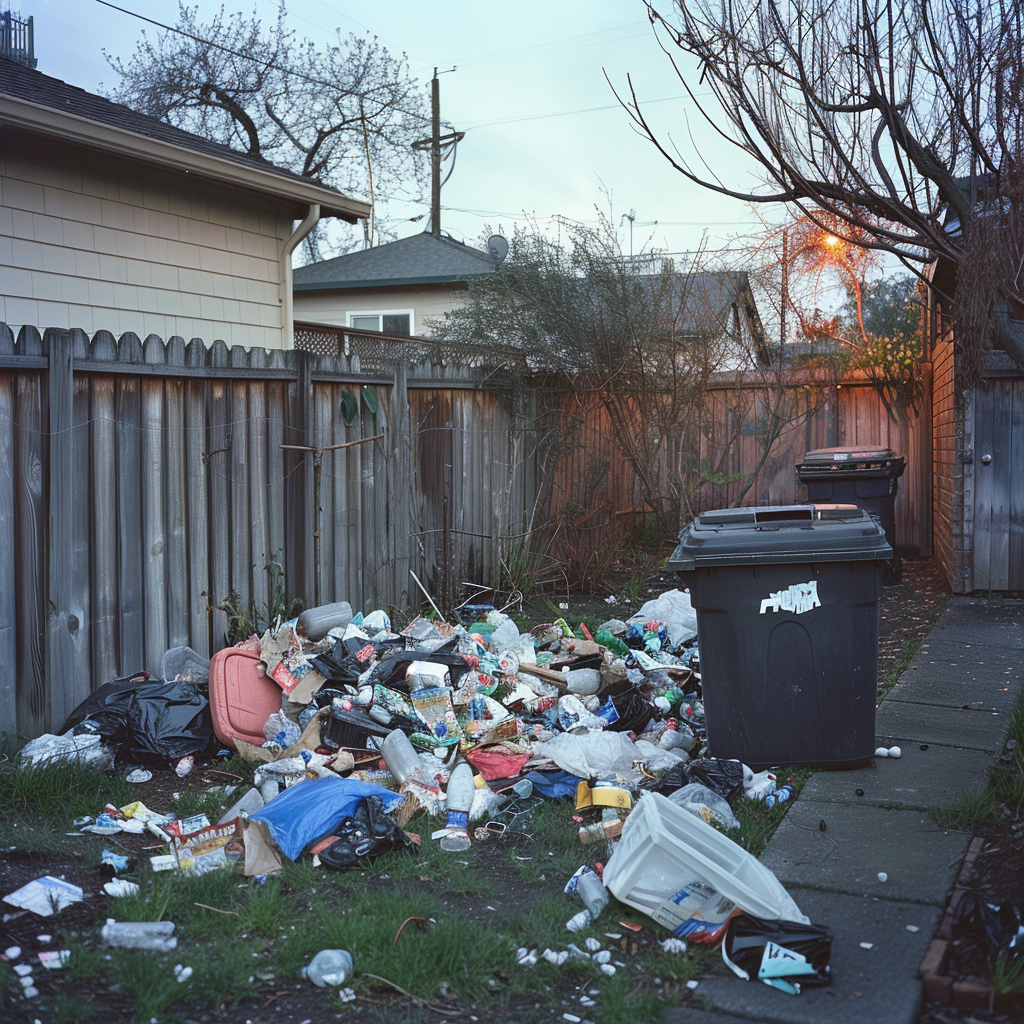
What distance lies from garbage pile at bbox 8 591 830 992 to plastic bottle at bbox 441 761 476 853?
0.01m

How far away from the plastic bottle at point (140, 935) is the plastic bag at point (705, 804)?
191 cm

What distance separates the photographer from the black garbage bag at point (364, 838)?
3479 millimetres

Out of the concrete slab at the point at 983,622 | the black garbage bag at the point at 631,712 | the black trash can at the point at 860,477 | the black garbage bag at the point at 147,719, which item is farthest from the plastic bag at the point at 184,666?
the black trash can at the point at 860,477

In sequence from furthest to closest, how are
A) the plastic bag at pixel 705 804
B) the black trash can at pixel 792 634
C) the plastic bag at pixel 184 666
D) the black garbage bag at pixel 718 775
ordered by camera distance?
the plastic bag at pixel 184 666 → the black trash can at pixel 792 634 → the black garbage bag at pixel 718 775 → the plastic bag at pixel 705 804

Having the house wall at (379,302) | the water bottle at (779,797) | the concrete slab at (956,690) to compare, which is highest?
the house wall at (379,302)

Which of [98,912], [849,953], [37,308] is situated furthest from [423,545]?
[849,953]

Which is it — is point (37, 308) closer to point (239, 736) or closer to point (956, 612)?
point (239, 736)

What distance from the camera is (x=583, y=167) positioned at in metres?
10.4

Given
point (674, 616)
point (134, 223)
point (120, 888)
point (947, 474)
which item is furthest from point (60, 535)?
point (947, 474)

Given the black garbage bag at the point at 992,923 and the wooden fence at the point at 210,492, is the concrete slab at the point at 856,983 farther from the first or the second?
the wooden fence at the point at 210,492

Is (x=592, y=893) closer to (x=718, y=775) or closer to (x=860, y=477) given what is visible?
(x=718, y=775)

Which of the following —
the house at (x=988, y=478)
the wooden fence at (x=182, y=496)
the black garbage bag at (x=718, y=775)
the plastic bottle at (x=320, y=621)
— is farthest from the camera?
the house at (x=988, y=478)

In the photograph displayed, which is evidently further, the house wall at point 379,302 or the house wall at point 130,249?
the house wall at point 379,302

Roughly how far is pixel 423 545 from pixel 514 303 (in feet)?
15.7
